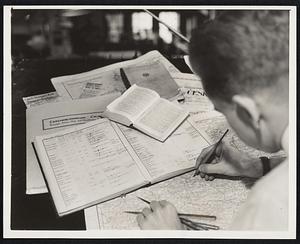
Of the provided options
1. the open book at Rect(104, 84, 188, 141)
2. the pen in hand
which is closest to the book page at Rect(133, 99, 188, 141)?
the open book at Rect(104, 84, 188, 141)

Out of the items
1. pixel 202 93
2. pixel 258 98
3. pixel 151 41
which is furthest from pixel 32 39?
pixel 258 98

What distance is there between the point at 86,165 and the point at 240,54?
403 mm

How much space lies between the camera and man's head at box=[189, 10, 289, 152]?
3.16 feet

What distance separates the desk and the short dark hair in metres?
0.17

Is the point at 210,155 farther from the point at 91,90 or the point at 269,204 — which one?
the point at 91,90

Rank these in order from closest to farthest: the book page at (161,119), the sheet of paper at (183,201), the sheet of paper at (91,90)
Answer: the sheet of paper at (183,201)
the book page at (161,119)
the sheet of paper at (91,90)

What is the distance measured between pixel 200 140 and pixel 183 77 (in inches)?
7.7

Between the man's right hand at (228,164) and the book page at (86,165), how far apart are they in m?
0.14

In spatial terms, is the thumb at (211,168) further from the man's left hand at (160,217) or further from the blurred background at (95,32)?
the blurred background at (95,32)

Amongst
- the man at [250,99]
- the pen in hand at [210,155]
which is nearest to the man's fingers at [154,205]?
the man at [250,99]

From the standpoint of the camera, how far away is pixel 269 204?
38.0 inches

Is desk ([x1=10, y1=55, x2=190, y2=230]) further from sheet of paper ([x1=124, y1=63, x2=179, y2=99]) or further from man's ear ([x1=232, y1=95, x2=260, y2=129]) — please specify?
man's ear ([x1=232, y1=95, x2=260, y2=129])

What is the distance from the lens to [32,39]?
3.64 feet

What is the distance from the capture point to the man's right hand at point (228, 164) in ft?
3.26
